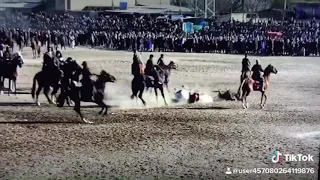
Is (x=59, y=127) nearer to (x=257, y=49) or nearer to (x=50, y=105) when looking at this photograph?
(x=50, y=105)

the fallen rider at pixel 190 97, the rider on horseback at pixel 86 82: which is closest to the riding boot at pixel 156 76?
the fallen rider at pixel 190 97

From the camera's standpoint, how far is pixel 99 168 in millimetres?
5676

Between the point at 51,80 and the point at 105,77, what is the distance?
53 centimetres

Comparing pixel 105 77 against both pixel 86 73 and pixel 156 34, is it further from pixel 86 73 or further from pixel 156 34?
pixel 156 34

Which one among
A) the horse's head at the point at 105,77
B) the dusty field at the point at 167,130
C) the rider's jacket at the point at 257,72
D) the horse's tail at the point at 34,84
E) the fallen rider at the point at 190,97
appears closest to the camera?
the dusty field at the point at 167,130

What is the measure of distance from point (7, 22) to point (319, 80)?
9.91 ft

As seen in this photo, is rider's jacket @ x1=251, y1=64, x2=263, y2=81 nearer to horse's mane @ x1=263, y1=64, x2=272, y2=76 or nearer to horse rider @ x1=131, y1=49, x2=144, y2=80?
horse's mane @ x1=263, y1=64, x2=272, y2=76

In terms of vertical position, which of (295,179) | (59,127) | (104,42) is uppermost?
(104,42)

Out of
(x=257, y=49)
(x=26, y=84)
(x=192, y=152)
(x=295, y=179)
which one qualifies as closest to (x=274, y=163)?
(x=295, y=179)

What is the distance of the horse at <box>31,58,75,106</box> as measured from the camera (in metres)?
5.99

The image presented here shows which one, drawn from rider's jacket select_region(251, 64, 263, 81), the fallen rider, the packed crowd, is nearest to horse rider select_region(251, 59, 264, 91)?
rider's jacket select_region(251, 64, 263, 81)

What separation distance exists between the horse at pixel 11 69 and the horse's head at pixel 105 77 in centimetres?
78

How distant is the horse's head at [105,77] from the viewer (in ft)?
20.0

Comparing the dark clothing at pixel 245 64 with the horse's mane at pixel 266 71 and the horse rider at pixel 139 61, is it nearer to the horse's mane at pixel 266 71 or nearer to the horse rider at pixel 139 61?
the horse's mane at pixel 266 71
